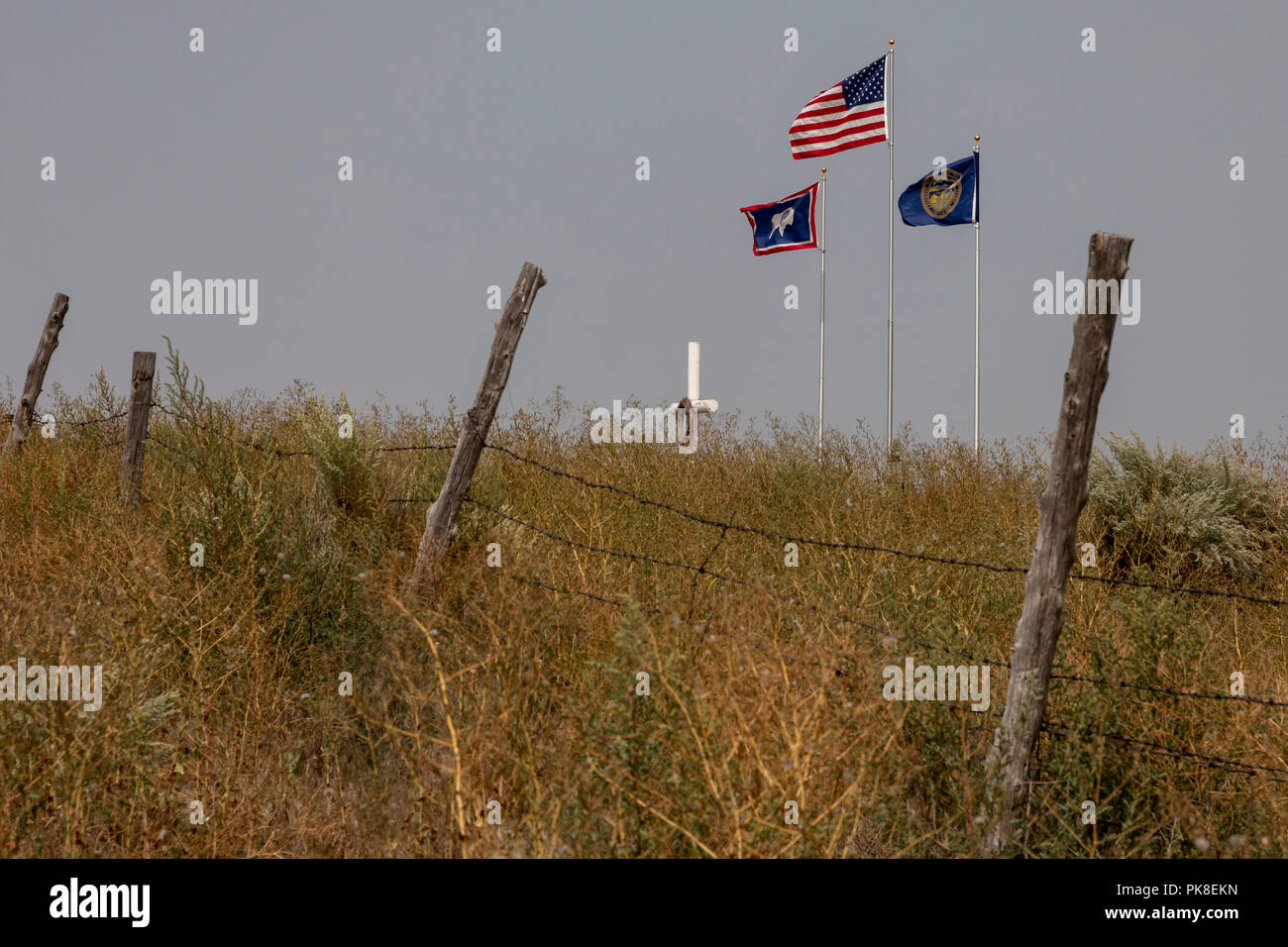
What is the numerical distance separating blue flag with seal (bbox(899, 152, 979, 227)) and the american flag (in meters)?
1.48

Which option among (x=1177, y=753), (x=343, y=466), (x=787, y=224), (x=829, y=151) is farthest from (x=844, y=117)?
(x=1177, y=753)

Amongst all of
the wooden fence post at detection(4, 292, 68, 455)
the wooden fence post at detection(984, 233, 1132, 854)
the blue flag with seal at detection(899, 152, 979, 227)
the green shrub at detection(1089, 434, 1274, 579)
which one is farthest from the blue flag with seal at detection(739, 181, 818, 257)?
the wooden fence post at detection(984, 233, 1132, 854)

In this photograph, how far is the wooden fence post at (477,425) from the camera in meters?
5.55

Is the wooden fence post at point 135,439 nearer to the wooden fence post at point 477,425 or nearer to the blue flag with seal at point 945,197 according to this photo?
the wooden fence post at point 477,425

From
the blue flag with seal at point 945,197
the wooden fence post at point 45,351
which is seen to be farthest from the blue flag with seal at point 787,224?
the wooden fence post at point 45,351

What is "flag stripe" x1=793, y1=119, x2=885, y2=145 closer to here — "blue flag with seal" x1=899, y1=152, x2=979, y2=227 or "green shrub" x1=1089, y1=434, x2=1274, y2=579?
"blue flag with seal" x1=899, y1=152, x2=979, y2=227

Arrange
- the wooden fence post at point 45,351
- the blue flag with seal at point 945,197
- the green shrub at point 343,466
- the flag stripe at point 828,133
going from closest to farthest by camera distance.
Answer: the green shrub at point 343,466 < the wooden fence post at point 45,351 < the flag stripe at point 828,133 < the blue flag with seal at point 945,197

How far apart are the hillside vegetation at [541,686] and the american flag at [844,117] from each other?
9.05 m

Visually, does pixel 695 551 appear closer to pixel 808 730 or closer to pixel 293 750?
pixel 293 750

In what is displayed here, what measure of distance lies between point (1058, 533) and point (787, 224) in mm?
13164

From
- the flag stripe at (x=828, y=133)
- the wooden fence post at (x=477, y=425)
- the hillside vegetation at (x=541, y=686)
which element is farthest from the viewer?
the flag stripe at (x=828, y=133)

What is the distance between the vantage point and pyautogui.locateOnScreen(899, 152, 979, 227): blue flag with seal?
1559 cm

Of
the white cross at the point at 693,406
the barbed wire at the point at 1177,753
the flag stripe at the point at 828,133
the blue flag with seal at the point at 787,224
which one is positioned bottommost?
the barbed wire at the point at 1177,753
